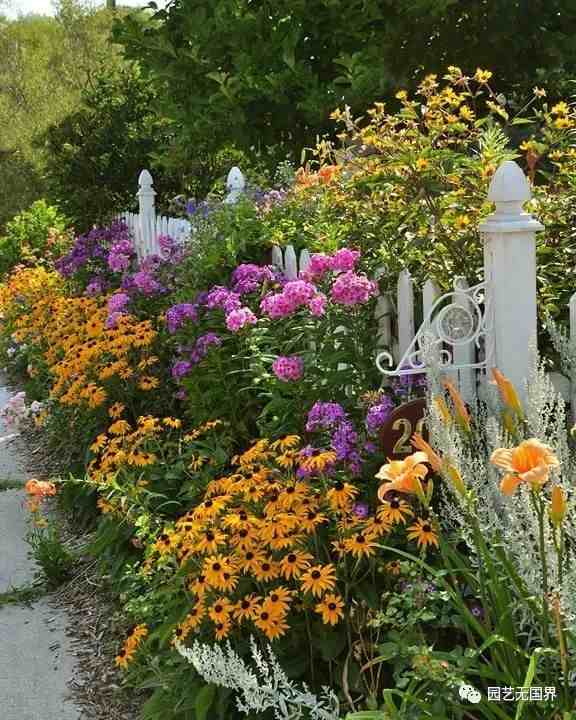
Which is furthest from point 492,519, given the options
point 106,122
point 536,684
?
point 106,122

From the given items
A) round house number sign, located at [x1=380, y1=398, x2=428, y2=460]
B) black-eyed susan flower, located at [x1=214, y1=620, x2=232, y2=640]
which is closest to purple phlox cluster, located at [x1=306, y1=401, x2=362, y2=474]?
round house number sign, located at [x1=380, y1=398, x2=428, y2=460]

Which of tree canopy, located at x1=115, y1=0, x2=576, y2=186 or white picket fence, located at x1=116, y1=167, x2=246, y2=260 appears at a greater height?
tree canopy, located at x1=115, y1=0, x2=576, y2=186

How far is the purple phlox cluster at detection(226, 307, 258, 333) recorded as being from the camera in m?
4.05

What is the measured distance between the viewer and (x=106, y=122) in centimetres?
1061

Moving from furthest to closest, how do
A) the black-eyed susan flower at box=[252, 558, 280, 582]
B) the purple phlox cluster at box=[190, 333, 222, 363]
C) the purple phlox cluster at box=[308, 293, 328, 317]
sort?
the purple phlox cluster at box=[190, 333, 222, 363] < the purple phlox cluster at box=[308, 293, 328, 317] < the black-eyed susan flower at box=[252, 558, 280, 582]

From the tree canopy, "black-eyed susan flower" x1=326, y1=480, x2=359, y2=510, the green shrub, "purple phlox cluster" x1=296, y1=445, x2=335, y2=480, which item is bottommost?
"black-eyed susan flower" x1=326, y1=480, x2=359, y2=510

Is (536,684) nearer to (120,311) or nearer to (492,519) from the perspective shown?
(492,519)

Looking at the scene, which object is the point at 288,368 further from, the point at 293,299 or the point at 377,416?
the point at 377,416

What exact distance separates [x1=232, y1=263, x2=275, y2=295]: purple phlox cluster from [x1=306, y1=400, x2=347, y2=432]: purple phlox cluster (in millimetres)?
1147

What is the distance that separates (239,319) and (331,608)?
162 centimetres

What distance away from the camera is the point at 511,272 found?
10.4 feet

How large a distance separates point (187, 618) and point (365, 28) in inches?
249

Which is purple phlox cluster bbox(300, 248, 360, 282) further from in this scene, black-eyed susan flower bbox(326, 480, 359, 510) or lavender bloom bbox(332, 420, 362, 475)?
black-eyed susan flower bbox(326, 480, 359, 510)

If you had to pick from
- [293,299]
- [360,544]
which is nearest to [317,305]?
[293,299]
